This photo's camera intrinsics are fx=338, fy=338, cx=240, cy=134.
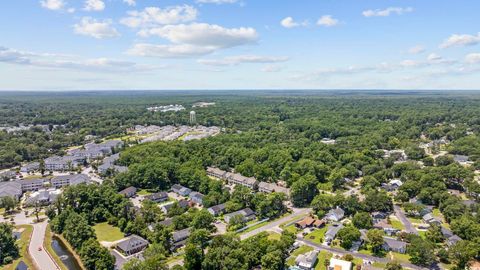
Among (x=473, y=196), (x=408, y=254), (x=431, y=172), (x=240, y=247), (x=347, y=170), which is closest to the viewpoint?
(x=240, y=247)

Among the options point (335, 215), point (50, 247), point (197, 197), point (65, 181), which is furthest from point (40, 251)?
point (335, 215)

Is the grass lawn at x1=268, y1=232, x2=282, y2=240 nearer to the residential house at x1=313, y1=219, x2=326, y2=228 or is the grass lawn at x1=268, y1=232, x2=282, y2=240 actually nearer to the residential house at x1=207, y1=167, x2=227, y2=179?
the residential house at x1=313, y1=219, x2=326, y2=228

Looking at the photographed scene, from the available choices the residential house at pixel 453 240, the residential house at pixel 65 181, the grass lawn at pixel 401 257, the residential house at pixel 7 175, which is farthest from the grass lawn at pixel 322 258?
the residential house at pixel 7 175

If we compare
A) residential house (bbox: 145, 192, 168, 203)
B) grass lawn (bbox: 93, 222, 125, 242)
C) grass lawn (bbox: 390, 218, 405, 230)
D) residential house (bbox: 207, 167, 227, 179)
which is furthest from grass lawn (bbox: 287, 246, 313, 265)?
residential house (bbox: 207, 167, 227, 179)

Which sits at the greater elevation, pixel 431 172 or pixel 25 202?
pixel 431 172

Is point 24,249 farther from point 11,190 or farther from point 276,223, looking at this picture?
point 276,223

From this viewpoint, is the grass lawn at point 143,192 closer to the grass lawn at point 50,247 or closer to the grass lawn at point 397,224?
the grass lawn at point 50,247

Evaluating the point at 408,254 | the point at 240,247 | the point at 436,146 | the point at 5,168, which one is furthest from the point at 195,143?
the point at 436,146

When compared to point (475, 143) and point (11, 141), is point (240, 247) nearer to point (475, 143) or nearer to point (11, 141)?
point (475, 143)
